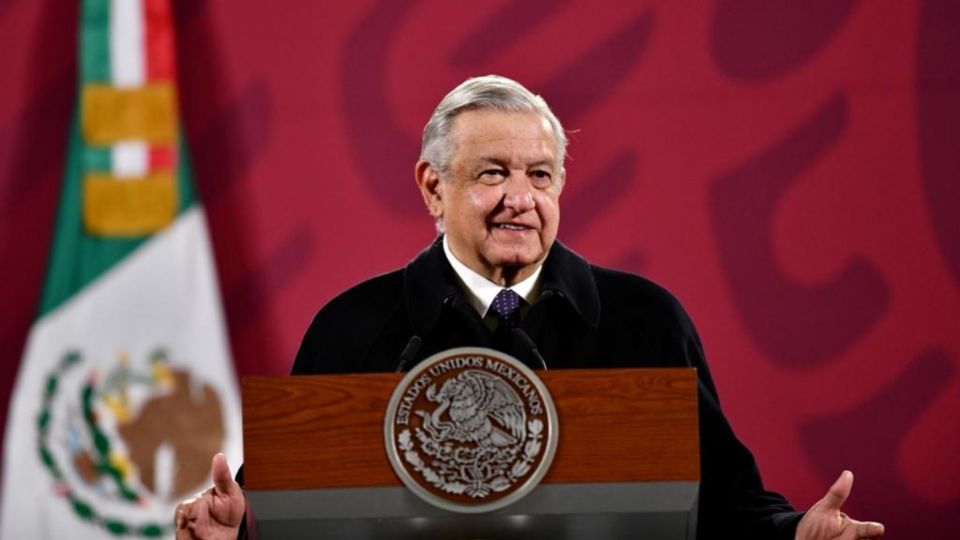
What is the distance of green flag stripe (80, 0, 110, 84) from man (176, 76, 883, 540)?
1615 mm

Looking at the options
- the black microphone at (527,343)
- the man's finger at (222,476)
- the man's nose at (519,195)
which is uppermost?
the man's nose at (519,195)

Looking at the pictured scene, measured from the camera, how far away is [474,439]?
→ 4.80ft

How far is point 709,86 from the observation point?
11.7ft

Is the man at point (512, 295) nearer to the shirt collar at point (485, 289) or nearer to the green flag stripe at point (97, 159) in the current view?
the shirt collar at point (485, 289)

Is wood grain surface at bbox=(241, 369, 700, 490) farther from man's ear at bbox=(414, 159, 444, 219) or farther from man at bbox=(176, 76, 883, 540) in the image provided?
man's ear at bbox=(414, 159, 444, 219)

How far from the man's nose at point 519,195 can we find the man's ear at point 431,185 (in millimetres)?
186

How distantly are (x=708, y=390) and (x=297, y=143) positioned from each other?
5.97 ft

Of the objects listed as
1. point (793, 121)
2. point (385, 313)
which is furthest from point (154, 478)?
point (793, 121)

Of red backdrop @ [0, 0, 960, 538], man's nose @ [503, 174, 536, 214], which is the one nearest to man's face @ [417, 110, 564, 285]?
man's nose @ [503, 174, 536, 214]

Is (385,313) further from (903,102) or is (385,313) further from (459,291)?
(903,102)

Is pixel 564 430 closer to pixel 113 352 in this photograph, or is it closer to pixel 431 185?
pixel 431 185

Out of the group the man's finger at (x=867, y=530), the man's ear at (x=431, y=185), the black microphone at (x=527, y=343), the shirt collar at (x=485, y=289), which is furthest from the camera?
the man's ear at (x=431, y=185)

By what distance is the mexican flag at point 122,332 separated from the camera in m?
3.39

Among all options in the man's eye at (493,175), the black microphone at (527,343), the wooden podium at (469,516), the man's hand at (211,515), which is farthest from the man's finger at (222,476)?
the man's eye at (493,175)
